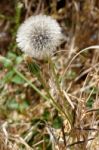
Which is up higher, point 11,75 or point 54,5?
point 54,5

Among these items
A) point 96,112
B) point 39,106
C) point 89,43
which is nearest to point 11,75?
point 39,106

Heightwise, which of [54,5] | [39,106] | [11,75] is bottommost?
[39,106]

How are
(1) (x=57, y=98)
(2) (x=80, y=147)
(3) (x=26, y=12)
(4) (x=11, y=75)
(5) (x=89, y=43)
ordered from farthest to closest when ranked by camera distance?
(3) (x=26, y=12)
(5) (x=89, y=43)
(4) (x=11, y=75)
(1) (x=57, y=98)
(2) (x=80, y=147)

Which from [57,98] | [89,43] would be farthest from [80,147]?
[89,43]

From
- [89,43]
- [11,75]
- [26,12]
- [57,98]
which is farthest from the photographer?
[26,12]

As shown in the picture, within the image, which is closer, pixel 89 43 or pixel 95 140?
pixel 95 140

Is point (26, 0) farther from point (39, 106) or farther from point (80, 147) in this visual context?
point (80, 147)
